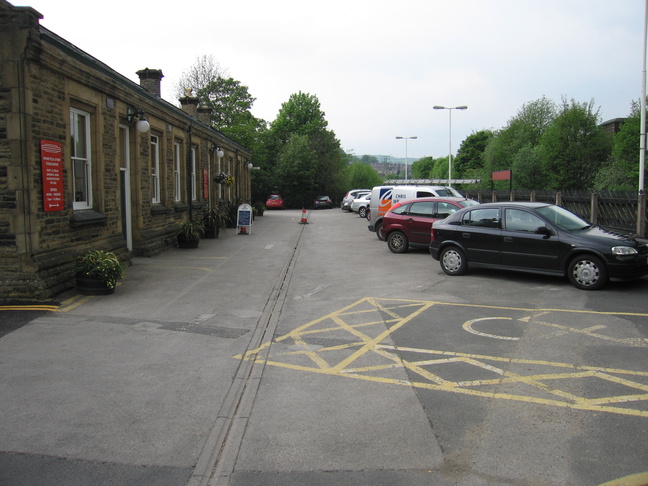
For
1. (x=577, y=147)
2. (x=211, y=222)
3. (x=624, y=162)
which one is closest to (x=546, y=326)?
(x=211, y=222)

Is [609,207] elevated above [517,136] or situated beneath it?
situated beneath

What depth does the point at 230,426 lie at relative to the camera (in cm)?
456

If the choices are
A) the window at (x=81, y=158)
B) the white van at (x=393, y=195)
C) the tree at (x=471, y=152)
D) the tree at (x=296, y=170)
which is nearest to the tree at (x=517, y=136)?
the tree at (x=296, y=170)

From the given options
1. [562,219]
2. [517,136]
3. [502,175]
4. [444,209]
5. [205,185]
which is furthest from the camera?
[517,136]

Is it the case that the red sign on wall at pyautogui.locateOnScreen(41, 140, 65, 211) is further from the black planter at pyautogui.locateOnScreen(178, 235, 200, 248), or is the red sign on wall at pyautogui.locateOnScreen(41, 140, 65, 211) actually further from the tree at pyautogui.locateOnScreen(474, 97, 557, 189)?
the tree at pyautogui.locateOnScreen(474, 97, 557, 189)

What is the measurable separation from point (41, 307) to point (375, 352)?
5.72 m

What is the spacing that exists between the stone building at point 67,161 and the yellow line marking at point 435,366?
16.5ft

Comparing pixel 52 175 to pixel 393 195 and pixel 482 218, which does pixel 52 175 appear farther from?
pixel 393 195

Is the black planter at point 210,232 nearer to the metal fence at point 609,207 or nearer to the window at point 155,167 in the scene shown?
the window at point 155,167

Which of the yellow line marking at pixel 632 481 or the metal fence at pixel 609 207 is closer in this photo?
the yellow line marking at pixel 632 481

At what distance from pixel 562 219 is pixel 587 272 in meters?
1.40

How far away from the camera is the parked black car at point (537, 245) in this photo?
973 centimetres

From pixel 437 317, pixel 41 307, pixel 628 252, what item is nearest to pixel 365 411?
pixel 437 317

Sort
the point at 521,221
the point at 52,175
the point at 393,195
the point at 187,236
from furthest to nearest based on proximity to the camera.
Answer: the point at 393,195, the point at 187,236, the point at 521,221, the point at 52,175
